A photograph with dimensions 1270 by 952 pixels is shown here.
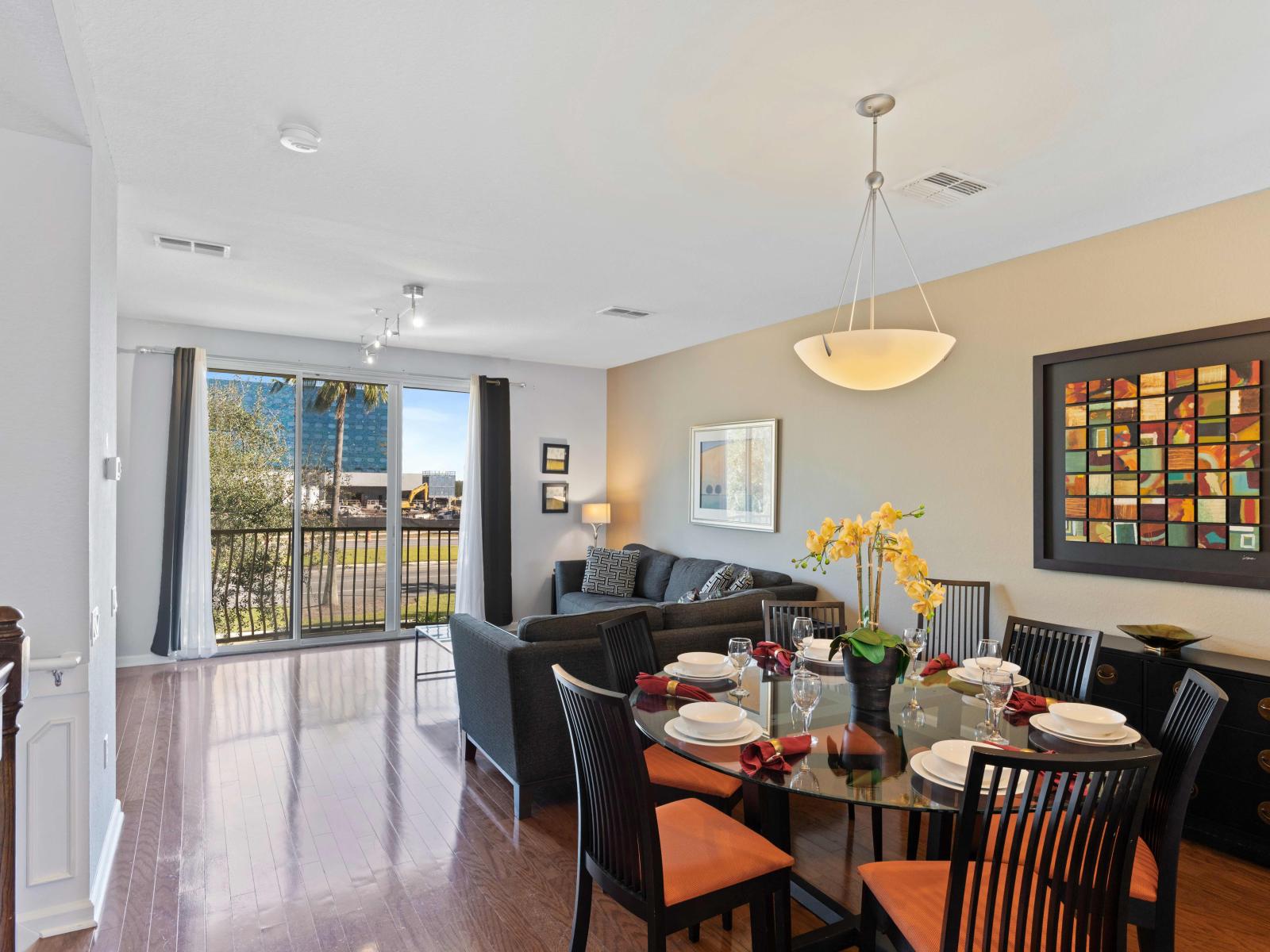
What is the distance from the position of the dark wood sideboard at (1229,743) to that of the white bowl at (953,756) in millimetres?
1535

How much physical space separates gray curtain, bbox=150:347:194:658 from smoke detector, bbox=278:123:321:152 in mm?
3883

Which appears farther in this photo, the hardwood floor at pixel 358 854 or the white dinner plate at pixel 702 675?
the white dinner plate at pixel 702 675

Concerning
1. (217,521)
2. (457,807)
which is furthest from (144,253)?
(457,807)

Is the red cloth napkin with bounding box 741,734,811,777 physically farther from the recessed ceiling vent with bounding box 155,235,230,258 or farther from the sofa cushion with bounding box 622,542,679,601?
the sofa cushion with bounding box 622,542,679,601

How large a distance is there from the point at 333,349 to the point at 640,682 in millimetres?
5204

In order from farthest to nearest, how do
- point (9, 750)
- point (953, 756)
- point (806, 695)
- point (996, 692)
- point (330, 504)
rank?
point (330, 504), point (806, 695), point (996, 692), point (953, 756), point (9, 750)

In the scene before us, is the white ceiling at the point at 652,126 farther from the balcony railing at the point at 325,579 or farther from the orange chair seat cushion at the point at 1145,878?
the balcony railing at the point at 325,579

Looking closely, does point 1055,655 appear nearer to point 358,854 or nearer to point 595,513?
point 358,854

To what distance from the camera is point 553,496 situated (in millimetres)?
7641

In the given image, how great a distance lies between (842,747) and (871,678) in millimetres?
302

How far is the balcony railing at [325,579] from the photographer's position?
6.34m

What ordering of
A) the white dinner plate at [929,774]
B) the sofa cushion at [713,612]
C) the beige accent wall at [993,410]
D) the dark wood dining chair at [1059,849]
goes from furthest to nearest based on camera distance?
the sofa cushion at [713,612]
the beige accent wall at [993,410]
the white dinner plate at [929,774]
the dark wood dining chair at [1059,849]

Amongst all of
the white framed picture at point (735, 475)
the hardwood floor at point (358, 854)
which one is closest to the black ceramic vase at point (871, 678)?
the hardwood floor at point (358, 854)

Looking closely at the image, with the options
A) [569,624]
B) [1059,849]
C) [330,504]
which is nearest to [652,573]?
[330,504]
